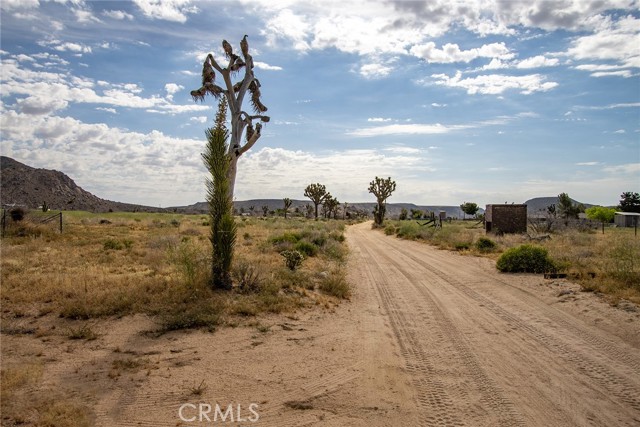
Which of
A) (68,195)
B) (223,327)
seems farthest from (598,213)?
(68,195)

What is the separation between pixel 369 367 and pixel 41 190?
9758 centimetres

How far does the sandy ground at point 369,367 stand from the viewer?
4.75 m

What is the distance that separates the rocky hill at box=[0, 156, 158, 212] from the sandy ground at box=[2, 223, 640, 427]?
252 feet

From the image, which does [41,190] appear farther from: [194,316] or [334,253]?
[194,316]

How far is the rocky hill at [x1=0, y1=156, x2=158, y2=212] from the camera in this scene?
251 feet

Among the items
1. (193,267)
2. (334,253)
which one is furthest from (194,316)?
(334,253)

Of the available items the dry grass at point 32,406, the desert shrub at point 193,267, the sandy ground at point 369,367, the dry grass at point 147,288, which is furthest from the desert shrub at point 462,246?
the dry grass at point 32,406

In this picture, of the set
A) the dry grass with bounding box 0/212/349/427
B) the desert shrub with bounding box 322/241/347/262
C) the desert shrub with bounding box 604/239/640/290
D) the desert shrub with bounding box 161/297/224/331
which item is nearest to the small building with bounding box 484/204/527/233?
the desert shrub with bounding box 322/241/347/262

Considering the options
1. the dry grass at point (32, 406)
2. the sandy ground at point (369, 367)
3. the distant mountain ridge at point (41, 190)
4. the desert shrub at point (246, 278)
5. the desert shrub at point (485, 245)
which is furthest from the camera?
the distant mountain ridge at point (41, 190)

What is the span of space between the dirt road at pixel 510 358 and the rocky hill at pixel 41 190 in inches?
3055

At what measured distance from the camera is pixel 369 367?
6074mm

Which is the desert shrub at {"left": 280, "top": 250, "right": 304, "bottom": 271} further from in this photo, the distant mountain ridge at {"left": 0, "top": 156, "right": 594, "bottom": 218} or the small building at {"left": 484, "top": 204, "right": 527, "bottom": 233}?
the distant mountain ridge at {"left": 0, "top": 156, "right": 594, "bottom": 218}

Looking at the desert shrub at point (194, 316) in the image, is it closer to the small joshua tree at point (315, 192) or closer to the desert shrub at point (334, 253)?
the desert shrub at point (334, 253)

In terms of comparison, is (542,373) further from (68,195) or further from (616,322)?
(68,195)
